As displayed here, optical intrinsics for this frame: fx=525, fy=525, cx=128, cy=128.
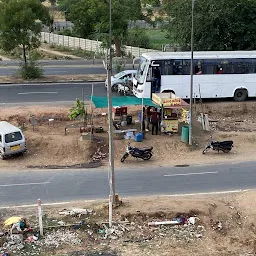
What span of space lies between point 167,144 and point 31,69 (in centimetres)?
1674

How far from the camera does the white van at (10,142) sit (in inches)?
871

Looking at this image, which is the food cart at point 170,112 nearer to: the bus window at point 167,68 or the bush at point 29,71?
the bus window at point 167,68

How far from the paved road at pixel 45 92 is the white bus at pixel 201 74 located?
173 inches

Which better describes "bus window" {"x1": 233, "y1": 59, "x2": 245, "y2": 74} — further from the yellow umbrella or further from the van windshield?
the yellow umbrella

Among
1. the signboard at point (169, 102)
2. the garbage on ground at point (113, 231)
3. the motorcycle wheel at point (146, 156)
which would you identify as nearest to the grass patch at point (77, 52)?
the signboard at point (169, 102)

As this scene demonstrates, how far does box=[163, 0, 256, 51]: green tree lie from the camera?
37750 millimetres

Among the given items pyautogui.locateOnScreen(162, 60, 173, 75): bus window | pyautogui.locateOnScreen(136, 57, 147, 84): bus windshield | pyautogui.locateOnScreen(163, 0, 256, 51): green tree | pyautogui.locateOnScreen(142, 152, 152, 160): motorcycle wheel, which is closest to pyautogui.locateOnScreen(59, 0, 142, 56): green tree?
pyautogui.locateOnScreen(163, 0, 256, 51): green tree

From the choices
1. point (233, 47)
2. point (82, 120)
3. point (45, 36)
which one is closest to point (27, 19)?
point (82, 120)

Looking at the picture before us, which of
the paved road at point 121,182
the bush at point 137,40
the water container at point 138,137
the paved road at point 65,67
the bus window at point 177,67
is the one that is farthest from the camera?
the bush at point 137,40

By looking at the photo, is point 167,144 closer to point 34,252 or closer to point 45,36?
point 34,252

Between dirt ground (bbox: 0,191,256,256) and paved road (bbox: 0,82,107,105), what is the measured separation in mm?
15304

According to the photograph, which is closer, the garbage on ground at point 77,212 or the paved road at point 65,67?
the garbage on ground at point 77,212

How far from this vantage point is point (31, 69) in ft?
124

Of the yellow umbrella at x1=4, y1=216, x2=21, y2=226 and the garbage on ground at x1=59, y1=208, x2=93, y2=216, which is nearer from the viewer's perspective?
the yellow umbrella at x1=4, y1=216, x2=21, y2=226
